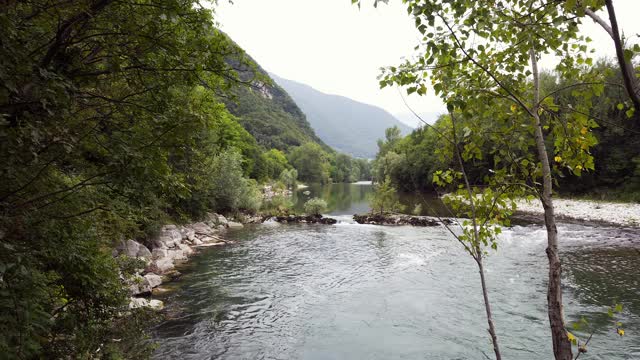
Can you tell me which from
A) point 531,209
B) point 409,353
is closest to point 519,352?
point 409,353

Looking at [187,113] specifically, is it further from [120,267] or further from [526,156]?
[120,267]

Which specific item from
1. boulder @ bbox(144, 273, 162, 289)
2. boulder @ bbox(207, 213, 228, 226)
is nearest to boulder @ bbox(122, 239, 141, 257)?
boulder @ bbox(144, 273, 162, 289)

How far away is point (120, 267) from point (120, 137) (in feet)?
21.2

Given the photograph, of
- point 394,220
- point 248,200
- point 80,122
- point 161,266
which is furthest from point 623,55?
point 248,200

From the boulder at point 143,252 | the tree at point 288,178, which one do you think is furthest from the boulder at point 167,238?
the tree at point 288,178

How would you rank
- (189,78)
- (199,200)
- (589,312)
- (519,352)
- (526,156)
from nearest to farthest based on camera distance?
(526,156) → (189,78) → (519,352) → (589,312) → (199,200)

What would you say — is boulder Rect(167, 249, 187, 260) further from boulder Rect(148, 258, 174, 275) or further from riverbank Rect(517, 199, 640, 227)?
riverbank Rect(517, 199, 640, 227)

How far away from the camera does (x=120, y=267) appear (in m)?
8.96

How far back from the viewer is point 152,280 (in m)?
13.0

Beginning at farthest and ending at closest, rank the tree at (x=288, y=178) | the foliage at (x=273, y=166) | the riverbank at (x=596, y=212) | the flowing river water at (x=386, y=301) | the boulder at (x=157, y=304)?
the tree at (x=288, y=178) → the foliage at (x=273, y=166) → the riverbank at (x=596, y=212) → the boulder at (x=157, y=304) → the flowing river water at (x=386, y=301)

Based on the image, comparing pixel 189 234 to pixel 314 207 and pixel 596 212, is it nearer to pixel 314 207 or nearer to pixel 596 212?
pixel 314 207

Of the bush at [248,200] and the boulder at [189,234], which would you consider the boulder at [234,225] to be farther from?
the boulder at [189,234]

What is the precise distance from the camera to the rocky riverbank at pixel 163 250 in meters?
11.4

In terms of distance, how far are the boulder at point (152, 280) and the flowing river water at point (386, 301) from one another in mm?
800
